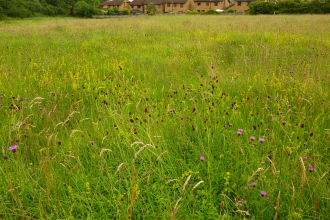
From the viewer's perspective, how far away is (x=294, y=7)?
3459 cm

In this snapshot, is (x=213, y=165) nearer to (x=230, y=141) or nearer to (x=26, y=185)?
(x=230, y=141)

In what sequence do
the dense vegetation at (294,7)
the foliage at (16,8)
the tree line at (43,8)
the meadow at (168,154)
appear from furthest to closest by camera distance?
the tree line at (43,8), the foliage at (16,8), the dense vegetation at (294,7), the meadow at (168,154)

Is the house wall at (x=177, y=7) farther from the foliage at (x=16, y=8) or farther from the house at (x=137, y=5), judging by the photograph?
the foliage at (x=16, y=8)

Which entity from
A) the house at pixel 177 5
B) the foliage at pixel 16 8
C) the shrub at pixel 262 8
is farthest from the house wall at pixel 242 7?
the foliage at pixel 16 8

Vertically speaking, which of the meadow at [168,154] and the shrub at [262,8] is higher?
the shrub at [262,8]

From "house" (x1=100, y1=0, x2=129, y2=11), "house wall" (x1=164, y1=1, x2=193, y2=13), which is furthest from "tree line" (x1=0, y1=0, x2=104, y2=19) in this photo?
"house wall" (x1=164, y1=1, x2=193, y2=13)

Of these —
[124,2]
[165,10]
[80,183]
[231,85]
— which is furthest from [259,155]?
[124,2]

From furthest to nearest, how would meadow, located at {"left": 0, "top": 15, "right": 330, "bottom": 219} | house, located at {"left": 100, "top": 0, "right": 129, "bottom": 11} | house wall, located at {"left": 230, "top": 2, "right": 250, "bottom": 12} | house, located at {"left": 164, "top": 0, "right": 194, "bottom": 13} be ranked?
house, located at {"left": 100, "top": 0, "right": 129, "bottom": 11} < house, located at {"left": 164, "top": 0, "right": 194, "bottom": 13} < house wall, located at {"left": 230, "top": 2, "right": 250, "bottom": 12} < meadow, located at {"left": 0, "top": 15, "right": 330, "bottom": 219}

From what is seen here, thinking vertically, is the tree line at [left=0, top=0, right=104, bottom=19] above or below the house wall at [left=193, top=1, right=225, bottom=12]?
below

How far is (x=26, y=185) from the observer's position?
6.35 ft

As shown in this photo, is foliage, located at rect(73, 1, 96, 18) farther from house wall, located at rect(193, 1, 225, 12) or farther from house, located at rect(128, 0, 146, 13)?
house wall, located at rect(193, 1, 225, 12)

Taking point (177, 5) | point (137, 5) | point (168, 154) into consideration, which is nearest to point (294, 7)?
point (177, 5)

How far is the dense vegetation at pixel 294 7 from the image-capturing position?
102 ft

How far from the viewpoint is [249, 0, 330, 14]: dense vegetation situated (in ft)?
102
